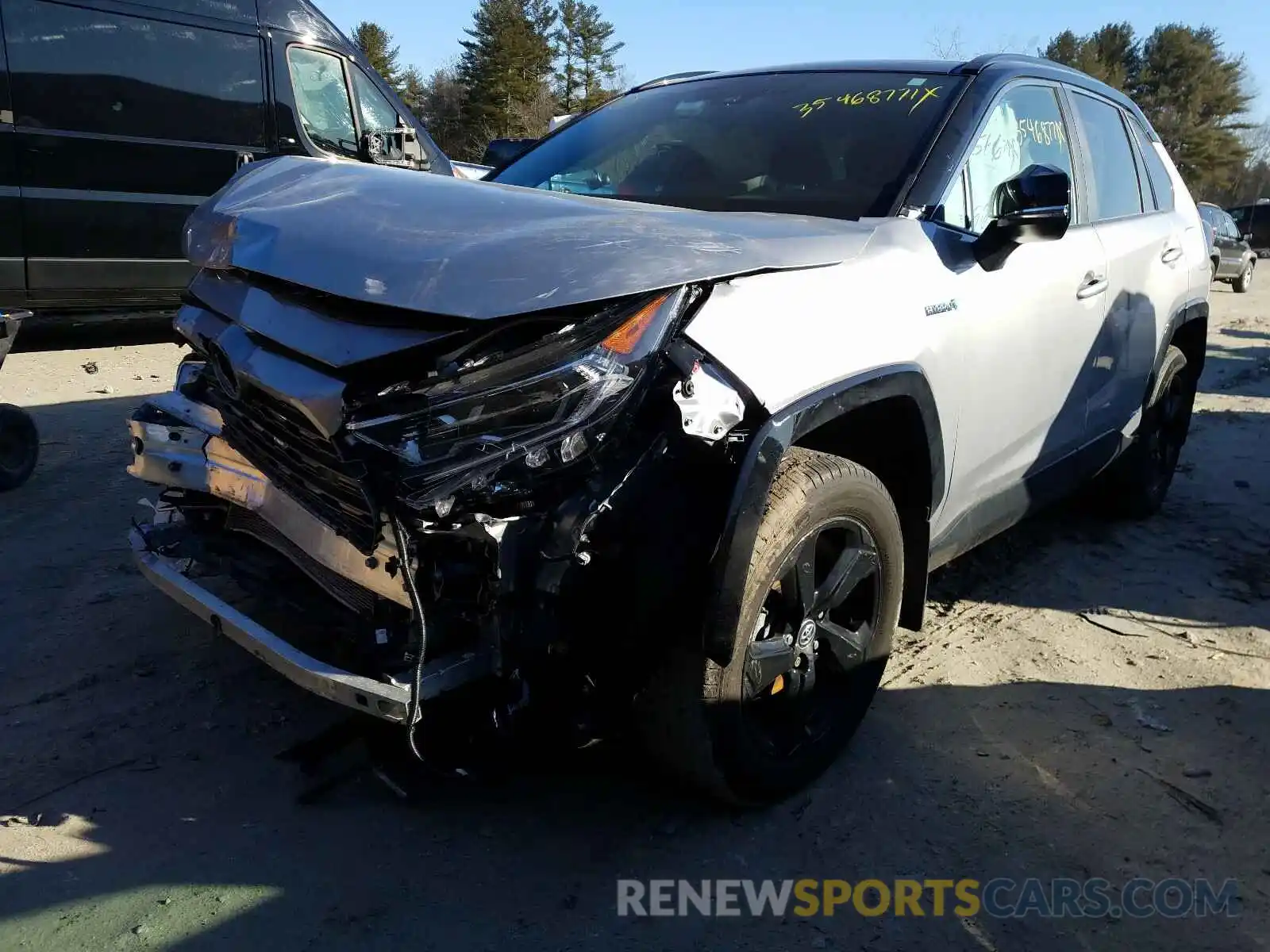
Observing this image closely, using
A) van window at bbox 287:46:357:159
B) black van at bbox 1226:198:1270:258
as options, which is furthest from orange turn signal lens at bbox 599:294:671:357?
black van at bbox 1226:198:1270:258

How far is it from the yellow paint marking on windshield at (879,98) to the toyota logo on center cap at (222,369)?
6.66ft

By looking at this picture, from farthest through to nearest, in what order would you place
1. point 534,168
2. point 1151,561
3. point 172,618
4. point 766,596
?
1. point 1151,561
2. point 534,168
3. point 172,618
4. point 766,596

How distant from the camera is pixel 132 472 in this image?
9.82 feet

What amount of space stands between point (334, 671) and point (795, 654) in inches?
45.6

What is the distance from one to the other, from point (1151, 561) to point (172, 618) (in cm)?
412

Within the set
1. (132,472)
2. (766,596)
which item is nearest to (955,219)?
(766,596)

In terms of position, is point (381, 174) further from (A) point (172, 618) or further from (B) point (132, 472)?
(A) point (172, 618)

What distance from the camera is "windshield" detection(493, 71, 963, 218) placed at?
125 inches

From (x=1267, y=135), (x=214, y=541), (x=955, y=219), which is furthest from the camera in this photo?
(x=1267, y=135)

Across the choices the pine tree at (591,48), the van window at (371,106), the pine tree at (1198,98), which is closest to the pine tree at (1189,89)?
the pine tree at (1198,98)

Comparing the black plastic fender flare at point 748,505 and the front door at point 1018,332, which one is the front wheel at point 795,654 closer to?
the black plastic fender flare at point 748,505

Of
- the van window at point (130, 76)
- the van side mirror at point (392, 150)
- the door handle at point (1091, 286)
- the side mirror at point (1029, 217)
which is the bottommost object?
the door handle at point (1091, 286)

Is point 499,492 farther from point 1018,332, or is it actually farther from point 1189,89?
point 1189,89

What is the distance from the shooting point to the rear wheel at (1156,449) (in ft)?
15.9
